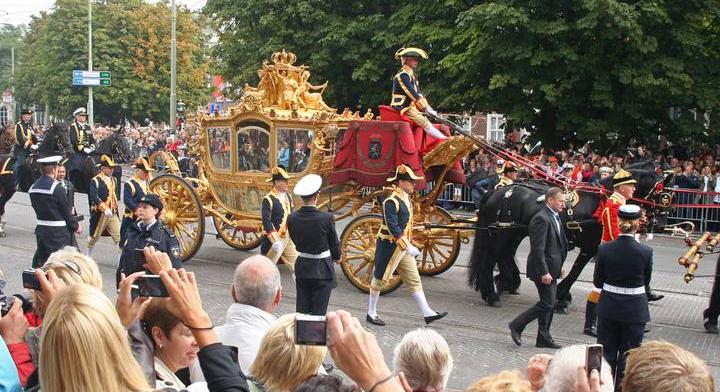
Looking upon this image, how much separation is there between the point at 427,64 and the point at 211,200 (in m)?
11.3

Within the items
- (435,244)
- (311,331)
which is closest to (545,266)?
(435,244)

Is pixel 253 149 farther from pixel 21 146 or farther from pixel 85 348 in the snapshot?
pixel 85 348

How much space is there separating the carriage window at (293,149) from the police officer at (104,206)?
2.50 meters

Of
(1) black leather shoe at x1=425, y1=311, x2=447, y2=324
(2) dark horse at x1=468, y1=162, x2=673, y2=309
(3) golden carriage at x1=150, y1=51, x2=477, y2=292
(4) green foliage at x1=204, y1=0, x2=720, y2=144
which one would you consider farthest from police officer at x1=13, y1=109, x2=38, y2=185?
(4) green foliage at x1=204, y1=0, x2=720, y2=144

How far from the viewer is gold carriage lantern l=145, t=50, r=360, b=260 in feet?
40.3

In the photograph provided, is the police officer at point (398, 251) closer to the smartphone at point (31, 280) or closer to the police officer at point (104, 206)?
the police officer at point (104, 206)

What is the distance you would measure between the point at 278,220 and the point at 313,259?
6.42 feet

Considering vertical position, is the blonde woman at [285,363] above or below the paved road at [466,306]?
above

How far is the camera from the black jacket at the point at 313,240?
8.72 m

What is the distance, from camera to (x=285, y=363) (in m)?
3.46

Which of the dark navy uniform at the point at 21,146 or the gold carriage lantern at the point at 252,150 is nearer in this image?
the gold carriage lantern at the point at 252,150

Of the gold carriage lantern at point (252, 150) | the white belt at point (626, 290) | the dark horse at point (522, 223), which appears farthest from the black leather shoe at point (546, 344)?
the gold carriage lantern at point (252, 150)

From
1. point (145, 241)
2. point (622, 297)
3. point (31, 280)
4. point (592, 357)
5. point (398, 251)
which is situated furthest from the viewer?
point (398, 251)

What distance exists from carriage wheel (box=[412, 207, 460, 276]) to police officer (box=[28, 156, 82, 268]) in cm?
446
